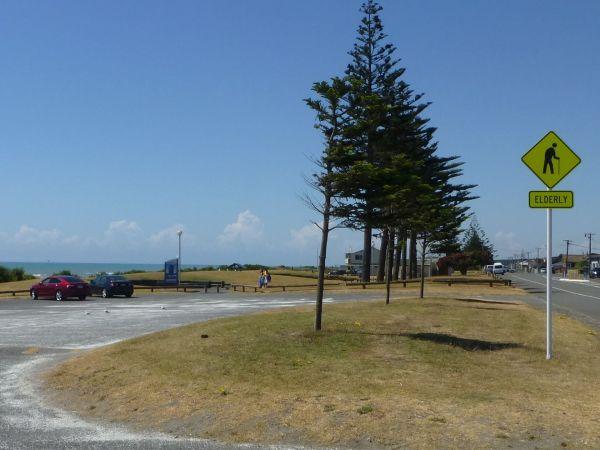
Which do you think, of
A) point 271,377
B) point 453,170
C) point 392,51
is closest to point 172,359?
point 271,377

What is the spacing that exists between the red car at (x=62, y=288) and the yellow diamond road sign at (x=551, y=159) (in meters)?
28.7

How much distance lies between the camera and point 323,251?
520 inches

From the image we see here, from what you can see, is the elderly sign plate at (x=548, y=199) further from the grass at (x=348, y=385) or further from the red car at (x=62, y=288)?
the red car at (x=62, y=288)

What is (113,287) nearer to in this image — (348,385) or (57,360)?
(57,360)

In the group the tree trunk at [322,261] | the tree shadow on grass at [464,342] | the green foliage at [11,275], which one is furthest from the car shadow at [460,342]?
the green foliage at [11,275]

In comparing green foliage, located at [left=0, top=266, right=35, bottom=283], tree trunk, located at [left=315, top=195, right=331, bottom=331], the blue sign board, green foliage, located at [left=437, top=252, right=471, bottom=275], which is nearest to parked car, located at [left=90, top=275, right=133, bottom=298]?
the blue sign board

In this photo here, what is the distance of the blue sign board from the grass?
33.5 meters

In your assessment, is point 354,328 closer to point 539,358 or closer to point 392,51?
point 539,358

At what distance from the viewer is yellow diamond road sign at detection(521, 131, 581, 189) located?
35.8ft

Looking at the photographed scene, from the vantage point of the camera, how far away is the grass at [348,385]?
6637 mm

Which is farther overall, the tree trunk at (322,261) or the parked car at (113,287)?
the parked car at (113,287)

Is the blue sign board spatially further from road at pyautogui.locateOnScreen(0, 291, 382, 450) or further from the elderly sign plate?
the elderly sign plate

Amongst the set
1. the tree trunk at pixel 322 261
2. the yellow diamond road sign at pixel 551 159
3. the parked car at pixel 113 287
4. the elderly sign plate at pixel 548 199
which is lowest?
the parked car at pixel 113 287

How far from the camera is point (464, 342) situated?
Answer: 1252cm
